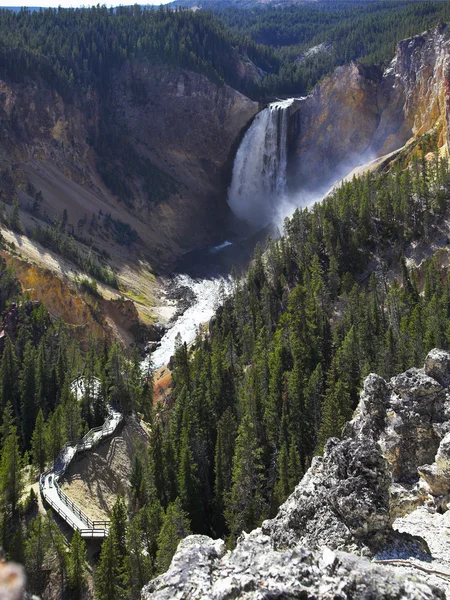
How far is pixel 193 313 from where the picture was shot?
368ft

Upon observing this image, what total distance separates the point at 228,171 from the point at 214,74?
29315 millimetres

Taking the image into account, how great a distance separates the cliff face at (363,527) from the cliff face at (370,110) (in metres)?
90.9

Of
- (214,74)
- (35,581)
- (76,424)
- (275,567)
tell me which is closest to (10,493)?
(35,581)

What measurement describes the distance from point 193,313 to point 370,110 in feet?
226

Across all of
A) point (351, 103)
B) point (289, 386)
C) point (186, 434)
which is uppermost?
point (351, 103)

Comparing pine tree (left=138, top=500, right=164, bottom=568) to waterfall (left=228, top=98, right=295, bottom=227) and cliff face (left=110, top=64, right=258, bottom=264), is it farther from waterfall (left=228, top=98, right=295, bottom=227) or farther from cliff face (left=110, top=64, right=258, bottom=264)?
cliff face (left=110, top=64, right=258, bottom=264)

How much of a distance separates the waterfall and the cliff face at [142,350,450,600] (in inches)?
5068

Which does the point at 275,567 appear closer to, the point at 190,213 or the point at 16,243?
the point at 16,243

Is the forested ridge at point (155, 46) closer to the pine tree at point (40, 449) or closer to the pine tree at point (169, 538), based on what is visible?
the pine tree at point (40, 449)

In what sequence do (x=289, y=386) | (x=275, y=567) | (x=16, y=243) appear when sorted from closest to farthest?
(x=275, y=567) < (x=289, y=386) < (x=16, y=243)

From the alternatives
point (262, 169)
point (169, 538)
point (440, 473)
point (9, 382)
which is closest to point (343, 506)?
point (440, 473)

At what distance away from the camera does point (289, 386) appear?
5653cm

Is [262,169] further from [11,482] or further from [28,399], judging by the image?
[11,482]

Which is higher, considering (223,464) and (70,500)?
(223,464)
